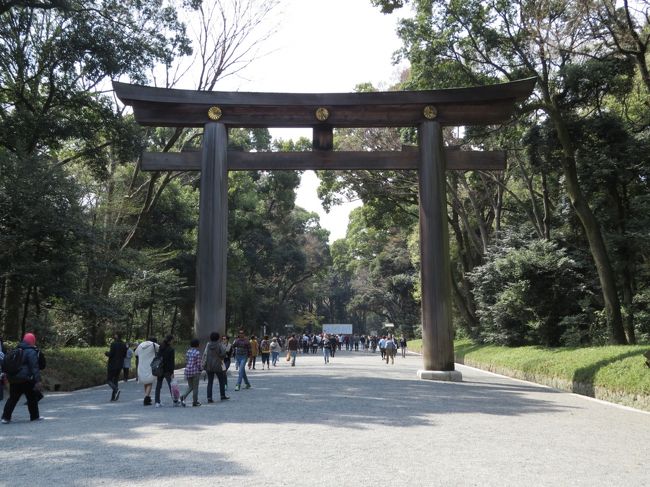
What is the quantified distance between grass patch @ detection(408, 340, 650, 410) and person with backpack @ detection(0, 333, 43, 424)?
1036 centimetres

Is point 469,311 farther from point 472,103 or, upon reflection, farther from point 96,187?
point 96,187

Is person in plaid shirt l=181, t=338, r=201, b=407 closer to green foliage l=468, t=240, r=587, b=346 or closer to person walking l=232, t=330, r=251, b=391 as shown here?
person walking l=232, t=330, r=251, b=391

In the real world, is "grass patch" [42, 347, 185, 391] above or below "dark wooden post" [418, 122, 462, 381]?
below

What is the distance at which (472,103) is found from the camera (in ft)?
49.8

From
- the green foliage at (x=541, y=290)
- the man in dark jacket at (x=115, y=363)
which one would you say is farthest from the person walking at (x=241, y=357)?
the green foliage at (x=541, y=290)

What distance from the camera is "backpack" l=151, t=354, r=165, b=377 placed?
33.3ft

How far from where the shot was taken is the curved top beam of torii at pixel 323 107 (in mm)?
14898

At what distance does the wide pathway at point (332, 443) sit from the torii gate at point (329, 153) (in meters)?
3.92

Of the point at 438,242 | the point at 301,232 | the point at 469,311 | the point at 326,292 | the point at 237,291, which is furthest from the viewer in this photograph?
the point at 326,292

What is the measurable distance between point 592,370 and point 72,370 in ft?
41.8

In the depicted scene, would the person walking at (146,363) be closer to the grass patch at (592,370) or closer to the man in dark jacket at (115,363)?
the man in dark jacket at (115,363)

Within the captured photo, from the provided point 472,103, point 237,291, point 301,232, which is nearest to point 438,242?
point 472,103

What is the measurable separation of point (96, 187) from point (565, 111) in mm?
17388

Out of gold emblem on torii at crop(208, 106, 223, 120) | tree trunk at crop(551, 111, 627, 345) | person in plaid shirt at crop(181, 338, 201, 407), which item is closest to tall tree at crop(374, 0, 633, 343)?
tree trunk at crop(551, 111, 627, 345)
